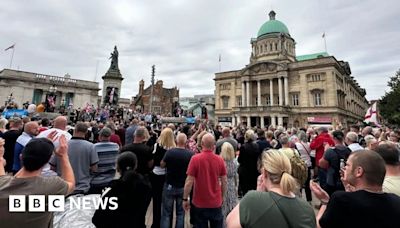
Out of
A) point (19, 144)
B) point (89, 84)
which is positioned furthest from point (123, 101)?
point (19, 144)

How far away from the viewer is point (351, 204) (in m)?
1.67

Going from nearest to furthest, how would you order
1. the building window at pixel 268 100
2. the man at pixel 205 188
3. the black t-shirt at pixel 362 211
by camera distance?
the black t-shirt at pixel 362 211 < the man at pixel 205 188 < the building window at pixel 268 100

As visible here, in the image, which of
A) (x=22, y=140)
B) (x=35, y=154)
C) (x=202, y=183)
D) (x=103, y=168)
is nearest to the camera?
(x=35, y=154)

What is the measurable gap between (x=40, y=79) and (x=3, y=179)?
40.0 metres

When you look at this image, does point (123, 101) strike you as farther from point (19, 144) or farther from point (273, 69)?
point (19, 144)

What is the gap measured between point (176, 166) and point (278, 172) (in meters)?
2.47

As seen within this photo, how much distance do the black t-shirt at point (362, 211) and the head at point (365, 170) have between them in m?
0.10

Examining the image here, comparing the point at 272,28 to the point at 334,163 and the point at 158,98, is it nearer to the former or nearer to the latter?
the point at 158,98

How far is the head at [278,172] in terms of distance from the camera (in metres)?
1.78

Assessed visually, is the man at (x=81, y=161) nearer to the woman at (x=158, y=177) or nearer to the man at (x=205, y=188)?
the woman at (x=158, y=177)

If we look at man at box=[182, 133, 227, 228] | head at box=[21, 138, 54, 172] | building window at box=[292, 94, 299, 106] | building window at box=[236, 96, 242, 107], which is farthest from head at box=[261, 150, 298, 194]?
building window at box=[236, 96, 242, 107]

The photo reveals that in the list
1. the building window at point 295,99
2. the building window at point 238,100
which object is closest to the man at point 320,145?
the building window at point 295,99

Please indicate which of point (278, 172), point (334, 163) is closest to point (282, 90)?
point (334, 163)

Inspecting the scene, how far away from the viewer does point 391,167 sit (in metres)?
2.69
